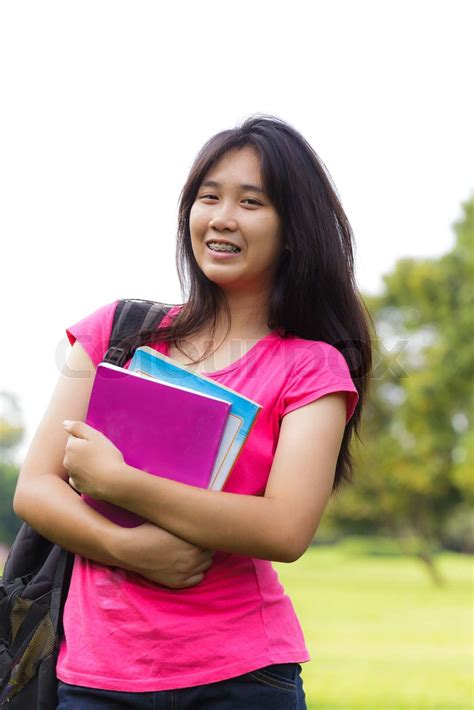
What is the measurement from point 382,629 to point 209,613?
15.5 metres

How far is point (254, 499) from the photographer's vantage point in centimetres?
151

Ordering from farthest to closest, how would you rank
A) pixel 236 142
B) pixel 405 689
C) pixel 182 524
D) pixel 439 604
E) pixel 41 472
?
pixel 439 604 < pixel 405 689 < pixel 236 142 < pixel 41 472 < pixel 182 524

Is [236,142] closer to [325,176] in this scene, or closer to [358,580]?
[325,176]

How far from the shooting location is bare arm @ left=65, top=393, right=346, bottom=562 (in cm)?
148

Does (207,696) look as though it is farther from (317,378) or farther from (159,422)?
(317,378)

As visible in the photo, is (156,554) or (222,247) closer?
(156,554)

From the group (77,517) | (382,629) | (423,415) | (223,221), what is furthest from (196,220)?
(423,415)

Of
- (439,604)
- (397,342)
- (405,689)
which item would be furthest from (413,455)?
(397,342)

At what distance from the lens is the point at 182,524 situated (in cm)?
148

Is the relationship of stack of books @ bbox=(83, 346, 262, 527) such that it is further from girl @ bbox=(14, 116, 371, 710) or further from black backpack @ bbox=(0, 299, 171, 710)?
black backpack @ bbox=(0, 299, 171, 710)

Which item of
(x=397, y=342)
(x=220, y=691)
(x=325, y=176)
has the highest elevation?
(x=325, y=176)

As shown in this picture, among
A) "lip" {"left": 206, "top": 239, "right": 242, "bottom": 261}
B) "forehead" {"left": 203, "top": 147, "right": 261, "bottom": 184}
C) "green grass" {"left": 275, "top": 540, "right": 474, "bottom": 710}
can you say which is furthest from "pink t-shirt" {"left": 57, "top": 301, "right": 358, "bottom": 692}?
"green grass" {"left": 275, "top": 540, "right": 474, "bottom": 710}

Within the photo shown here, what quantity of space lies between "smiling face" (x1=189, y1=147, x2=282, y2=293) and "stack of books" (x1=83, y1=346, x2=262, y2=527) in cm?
29

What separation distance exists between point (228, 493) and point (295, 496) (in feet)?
0.41
